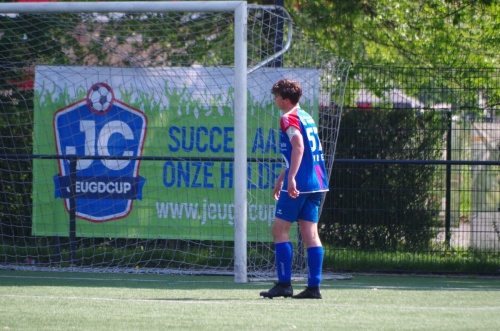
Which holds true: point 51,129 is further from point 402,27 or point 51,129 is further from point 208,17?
point 402,27

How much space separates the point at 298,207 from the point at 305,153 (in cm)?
47

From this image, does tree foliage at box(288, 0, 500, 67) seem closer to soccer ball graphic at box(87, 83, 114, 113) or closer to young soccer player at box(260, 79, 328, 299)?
soccer ball graphic at box(87, 83, 114, 113)

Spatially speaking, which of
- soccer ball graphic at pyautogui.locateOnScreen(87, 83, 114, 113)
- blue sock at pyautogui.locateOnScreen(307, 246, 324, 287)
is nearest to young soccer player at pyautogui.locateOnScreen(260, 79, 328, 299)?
blue sock at pyautogui.locateOnScreen(307, 246, 324, 287)

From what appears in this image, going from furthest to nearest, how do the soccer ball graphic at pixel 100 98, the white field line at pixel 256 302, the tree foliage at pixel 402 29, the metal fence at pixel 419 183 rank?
1. the tree foliage at pixel 402 29
2. the soccer ball graphic at pixel 100 98
3. the metal fence at pixel 419 183
4. the white field line at pixel 256 302

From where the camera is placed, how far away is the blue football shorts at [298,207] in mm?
7211

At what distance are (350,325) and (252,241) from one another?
453 centimetres

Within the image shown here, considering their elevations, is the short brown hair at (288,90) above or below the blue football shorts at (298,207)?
above

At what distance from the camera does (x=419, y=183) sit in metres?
11.0

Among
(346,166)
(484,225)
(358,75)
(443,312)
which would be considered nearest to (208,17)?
(358,75)

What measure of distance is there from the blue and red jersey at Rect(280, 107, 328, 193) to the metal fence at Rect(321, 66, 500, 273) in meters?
3.52

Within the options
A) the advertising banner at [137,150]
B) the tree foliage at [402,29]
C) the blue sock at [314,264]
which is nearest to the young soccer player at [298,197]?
the blue sock at [314,264]

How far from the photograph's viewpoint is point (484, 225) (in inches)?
431

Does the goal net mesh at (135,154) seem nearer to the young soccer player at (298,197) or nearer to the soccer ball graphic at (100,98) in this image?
the soccer ball graphic at (100,98)

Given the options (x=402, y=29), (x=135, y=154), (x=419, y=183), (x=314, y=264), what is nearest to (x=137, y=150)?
(x=135, y=154)
